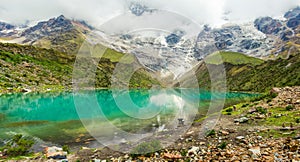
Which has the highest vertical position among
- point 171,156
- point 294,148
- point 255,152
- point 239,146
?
point 294,148

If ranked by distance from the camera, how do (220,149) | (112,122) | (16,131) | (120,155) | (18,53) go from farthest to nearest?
(18,53) → (112,122) → (16,131) → (120,155) → (220,149)

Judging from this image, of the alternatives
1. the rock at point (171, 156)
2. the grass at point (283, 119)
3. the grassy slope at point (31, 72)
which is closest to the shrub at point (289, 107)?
the grass at point (283, 119)

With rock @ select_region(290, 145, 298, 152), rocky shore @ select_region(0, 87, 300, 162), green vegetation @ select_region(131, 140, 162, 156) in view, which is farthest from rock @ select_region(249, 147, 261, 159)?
green vegetation @ select_region(131, 140, 162, 156)

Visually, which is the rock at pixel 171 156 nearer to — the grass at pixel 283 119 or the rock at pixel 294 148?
the rock at pixel 294 148

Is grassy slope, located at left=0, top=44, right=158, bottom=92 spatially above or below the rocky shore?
above

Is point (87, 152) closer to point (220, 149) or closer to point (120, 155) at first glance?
point (120, 155)

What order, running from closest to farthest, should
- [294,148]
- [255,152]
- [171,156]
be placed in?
[294,148]
[255,152]
[171,156]

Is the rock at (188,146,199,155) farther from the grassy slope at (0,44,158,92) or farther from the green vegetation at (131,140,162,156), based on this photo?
the grassy slope at (0,44,158,92)

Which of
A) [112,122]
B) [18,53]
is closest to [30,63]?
[18,53]

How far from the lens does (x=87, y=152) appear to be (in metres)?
15.2

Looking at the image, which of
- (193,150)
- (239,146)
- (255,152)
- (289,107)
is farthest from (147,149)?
(289,107)

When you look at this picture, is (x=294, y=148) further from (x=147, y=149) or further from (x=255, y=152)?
(x=147, y=149)

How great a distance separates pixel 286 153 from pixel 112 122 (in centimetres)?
2660

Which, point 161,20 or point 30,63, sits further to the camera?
point 30,63
